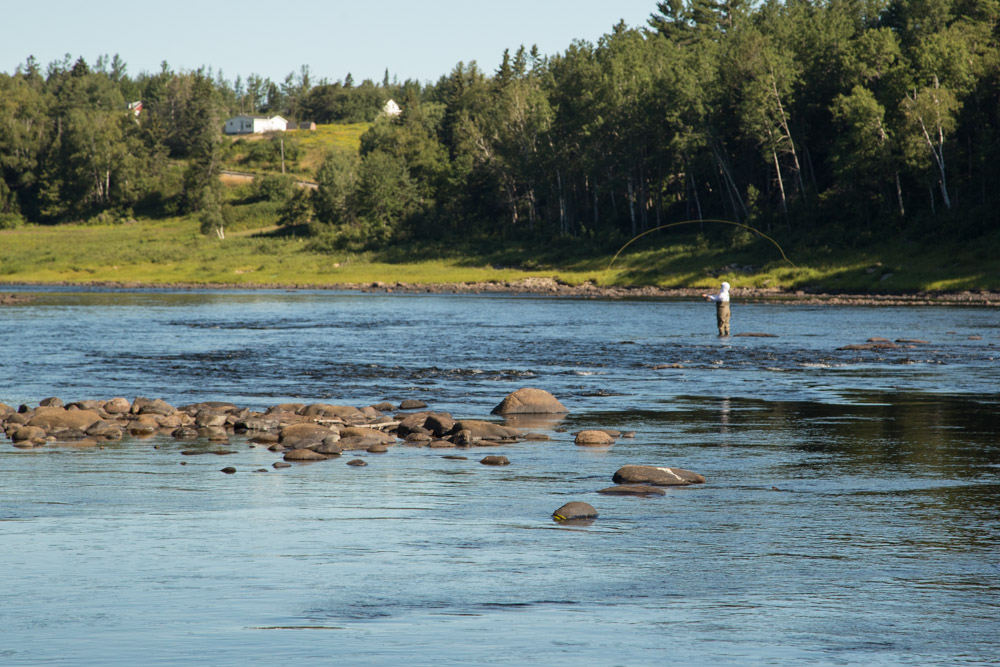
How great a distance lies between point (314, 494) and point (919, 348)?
28110 millimetres

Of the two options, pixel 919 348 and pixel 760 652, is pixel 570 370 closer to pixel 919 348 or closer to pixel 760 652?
pixel 919 348

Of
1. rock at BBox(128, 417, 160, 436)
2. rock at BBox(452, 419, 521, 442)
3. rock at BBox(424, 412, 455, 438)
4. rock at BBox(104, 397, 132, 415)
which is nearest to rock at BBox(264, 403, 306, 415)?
rock at BBox(128, 417, 160, 436)

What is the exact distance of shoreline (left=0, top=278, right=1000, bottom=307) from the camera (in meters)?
63.9

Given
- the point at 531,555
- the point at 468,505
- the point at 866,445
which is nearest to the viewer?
the point at 531,555

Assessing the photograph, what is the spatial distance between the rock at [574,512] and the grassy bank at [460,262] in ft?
192

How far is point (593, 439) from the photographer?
18.5 metres

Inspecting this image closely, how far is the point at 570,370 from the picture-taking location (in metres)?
32.0

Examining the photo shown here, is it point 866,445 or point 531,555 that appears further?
point 866,445

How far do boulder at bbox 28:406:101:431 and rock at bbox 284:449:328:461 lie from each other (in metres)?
5.15

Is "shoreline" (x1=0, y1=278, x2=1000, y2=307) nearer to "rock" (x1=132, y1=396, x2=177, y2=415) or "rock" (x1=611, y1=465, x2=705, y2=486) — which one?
"rock" (x1=132, y1=396, x2=177, y2=415)

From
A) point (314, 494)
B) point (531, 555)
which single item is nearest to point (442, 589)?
point (531, 555)

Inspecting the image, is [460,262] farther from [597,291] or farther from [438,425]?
[438,425]

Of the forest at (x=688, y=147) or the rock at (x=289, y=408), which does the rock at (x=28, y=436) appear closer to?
the rock at (x=289, y=408)

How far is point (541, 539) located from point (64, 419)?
1215 centimetres
